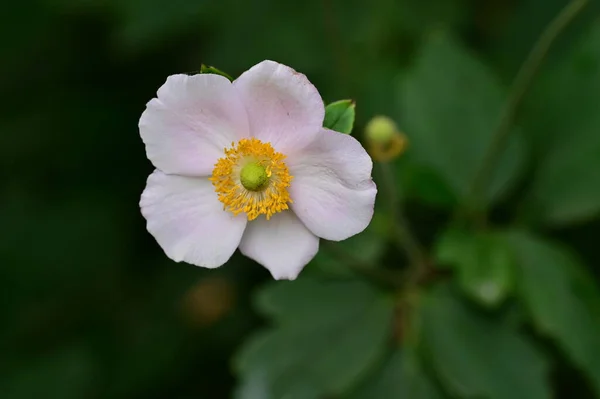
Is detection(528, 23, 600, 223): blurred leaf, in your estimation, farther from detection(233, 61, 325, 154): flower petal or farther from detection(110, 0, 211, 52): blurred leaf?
detection(110, 0, 211, 52): blurred leaf

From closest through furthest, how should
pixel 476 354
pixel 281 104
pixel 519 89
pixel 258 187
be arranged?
pixel 281 104, pixel 258 187, pixel 519 89, pixel 476 354

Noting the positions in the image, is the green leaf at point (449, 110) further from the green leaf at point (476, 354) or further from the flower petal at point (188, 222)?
the flower petal at point (188, 222)

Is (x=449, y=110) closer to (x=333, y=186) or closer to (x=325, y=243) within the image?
(x=325, y=243)

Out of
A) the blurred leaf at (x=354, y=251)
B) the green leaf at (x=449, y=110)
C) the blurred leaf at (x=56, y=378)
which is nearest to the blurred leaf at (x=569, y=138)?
the green leaf at (x=449, y=110)

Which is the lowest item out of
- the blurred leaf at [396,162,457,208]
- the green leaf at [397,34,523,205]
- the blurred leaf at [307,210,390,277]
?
the blurred leaf at [307,210,390,277]

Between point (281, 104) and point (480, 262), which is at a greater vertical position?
point (281, 104)

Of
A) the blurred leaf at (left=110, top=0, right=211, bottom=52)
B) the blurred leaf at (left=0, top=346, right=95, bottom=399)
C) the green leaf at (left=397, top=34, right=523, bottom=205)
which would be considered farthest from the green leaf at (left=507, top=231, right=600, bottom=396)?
the blurred leaf at (left=0, top=346, right=95, bottom=399)

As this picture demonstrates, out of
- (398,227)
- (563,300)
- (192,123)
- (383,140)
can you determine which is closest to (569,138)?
(563,300)
